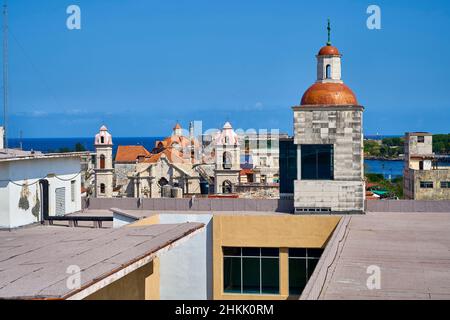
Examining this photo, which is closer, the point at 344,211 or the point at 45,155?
the point at 45,155

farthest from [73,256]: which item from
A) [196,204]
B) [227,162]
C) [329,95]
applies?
[227,162]

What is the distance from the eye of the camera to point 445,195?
60531mm

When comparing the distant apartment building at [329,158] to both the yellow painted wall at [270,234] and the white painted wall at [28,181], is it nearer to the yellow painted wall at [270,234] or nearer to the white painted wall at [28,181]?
the yellow painted wall at [270,234]

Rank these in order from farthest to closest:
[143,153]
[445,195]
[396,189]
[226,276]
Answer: [143,153], [396,189], [445,195], [226,276]

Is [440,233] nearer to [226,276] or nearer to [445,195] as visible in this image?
[226,276]

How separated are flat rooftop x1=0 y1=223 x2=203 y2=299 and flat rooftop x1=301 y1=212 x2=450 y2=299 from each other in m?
3.17

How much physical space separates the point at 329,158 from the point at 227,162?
32105mm

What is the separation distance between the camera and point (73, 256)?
13.5 m

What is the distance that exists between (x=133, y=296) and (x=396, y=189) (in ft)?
212

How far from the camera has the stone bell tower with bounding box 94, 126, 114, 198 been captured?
61125 millimetres

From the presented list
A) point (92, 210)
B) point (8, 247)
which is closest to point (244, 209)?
point (92, 210)

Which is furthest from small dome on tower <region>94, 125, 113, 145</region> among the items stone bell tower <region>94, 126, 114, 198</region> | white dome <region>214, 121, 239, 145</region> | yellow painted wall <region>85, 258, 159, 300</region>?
yellow painted wall <region>85, 258, 159, 300</region>

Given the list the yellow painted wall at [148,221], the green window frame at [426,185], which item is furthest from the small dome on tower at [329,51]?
the green window frame at [426,185]

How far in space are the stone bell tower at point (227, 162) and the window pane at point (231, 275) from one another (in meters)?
32.0
